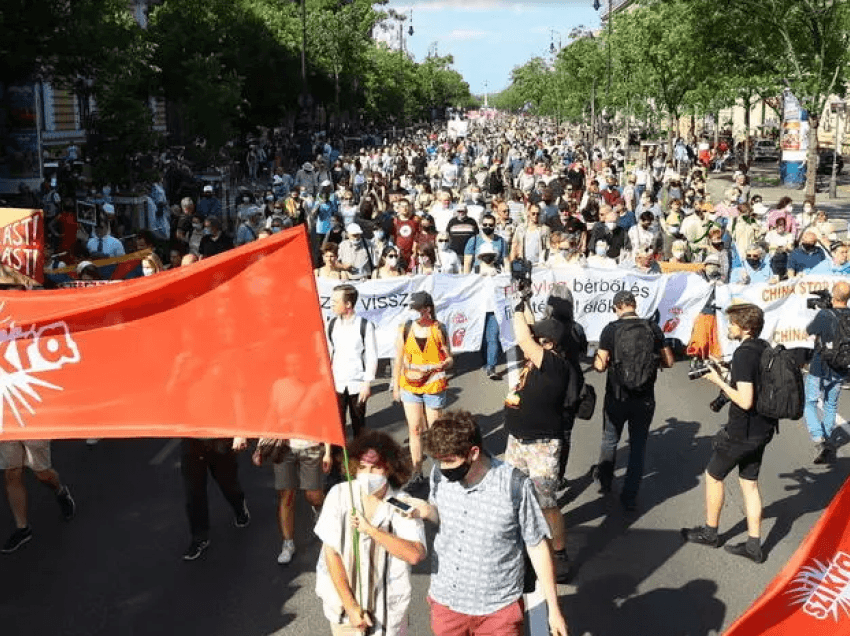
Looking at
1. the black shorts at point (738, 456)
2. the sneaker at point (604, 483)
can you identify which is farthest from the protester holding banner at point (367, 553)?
the sneaker at point (604, 483)

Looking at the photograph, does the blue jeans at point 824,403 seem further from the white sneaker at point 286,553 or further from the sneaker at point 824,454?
the white sneaker at point 286,553

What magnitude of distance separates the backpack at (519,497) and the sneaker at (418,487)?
3320 millimetres

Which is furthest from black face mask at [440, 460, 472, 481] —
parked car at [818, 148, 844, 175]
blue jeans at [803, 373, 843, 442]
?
parked car at [818, 148, 844, 175]

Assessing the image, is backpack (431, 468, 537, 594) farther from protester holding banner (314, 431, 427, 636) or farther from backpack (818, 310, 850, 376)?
backpack (818, 310, 850, 376)

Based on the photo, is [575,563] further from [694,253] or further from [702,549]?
[694,253]

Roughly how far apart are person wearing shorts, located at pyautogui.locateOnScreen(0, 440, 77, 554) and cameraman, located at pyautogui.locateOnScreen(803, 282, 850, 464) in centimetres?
598

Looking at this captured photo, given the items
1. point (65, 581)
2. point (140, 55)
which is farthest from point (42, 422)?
point (140, 55)

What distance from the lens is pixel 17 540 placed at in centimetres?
725

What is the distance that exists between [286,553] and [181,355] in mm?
2394

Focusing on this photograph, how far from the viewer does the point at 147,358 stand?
5.02 metres

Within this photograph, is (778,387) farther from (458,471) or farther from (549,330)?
(458,471)

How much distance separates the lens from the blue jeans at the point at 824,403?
30.2 feet

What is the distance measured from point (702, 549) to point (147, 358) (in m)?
4.01

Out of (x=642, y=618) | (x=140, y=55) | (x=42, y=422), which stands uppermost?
(x=140, y=55)
